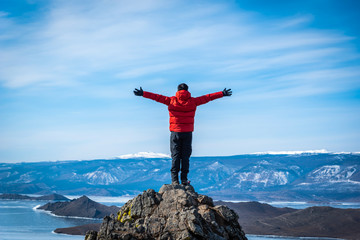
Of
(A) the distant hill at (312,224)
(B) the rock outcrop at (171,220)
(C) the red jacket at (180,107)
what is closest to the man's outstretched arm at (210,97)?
(C) the red jacket at (180,107)

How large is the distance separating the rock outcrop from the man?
1203 millimetres

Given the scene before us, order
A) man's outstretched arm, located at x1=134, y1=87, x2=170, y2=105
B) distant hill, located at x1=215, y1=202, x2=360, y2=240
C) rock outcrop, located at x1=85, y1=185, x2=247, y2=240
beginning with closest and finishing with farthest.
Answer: rock outcrop, located at x1=85, y1=185, x2=247, y2=240, man's outstretched arm, located at x1=134, y1=87, x2=170, y2=105, distant hill, located at x1=215, y1=202, x2=360, y2=240

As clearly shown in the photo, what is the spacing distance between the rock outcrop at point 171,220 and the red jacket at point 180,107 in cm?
181

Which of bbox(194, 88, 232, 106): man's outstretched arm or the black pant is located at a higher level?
bbox(194, 88, 232, 106): man's outstretched arm

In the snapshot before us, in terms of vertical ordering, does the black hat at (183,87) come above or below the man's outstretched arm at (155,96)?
above

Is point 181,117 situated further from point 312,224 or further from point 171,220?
point 312,224

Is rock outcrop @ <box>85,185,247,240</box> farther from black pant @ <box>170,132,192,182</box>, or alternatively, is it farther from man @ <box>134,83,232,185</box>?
man @ <box>134,83,232,185</box>

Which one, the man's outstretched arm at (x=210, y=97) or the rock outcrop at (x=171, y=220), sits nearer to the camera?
the rock outcrop at (x=171, y=220)

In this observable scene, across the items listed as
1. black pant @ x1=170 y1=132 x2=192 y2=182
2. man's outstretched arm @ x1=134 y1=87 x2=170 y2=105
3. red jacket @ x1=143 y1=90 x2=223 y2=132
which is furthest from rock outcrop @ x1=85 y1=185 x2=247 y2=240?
man's outstretched arm @ x1=134 y1=87 x2=170 y2=105

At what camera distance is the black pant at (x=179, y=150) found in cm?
1235

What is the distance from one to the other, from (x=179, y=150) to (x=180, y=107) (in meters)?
1.29

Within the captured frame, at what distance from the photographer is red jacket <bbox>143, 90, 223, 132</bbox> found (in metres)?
12.1

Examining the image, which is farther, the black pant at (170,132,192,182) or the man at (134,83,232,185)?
the black pant at (170,132,192,182)

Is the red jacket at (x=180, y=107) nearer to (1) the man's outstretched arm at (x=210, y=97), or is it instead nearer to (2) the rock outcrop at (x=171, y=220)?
(1) the man's outstretched arm at (x=210, y=97)
